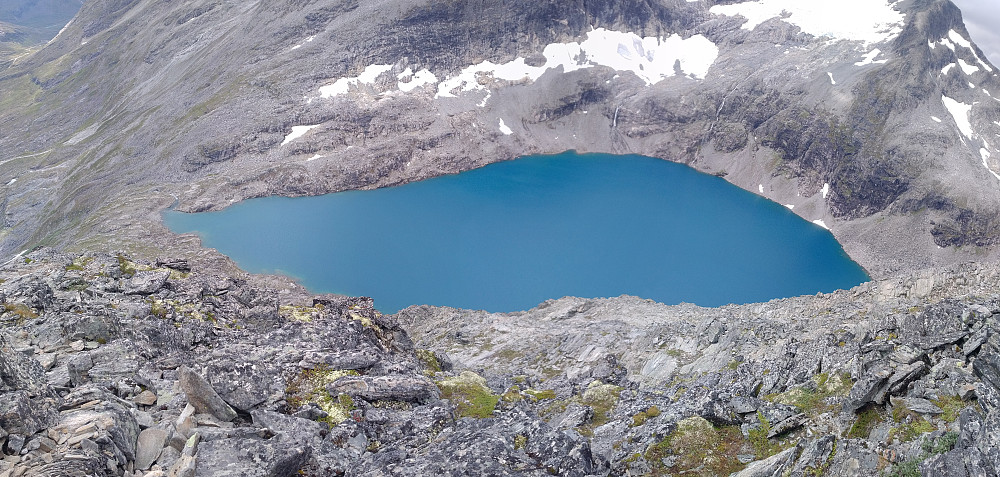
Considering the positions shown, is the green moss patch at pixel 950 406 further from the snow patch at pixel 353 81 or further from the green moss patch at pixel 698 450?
the snow patch at pixel 353 81

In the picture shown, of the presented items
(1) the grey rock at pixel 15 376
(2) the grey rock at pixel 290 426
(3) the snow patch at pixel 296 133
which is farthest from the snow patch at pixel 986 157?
(1) the grey rock at pixel 15 376

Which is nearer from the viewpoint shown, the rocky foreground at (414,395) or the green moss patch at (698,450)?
the rocky foreground at (414,395)

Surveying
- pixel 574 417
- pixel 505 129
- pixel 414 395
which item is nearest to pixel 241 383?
pixel 414 395

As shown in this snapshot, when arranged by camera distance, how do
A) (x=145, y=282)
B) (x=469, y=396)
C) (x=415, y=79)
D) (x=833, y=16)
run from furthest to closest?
(x=833, y=16) → (x=415, y=79) → (x=145, y=282) → (x=469, y=396)

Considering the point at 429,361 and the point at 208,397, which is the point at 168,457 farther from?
the point at 429,361

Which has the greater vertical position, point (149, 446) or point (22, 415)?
point (22, 415)

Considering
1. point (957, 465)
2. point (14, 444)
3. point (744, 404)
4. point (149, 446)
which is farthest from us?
point (744, 404)

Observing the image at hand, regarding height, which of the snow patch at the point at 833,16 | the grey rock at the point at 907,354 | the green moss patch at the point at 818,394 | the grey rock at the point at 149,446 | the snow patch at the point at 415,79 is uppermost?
the grey rock at the point at 149,446
